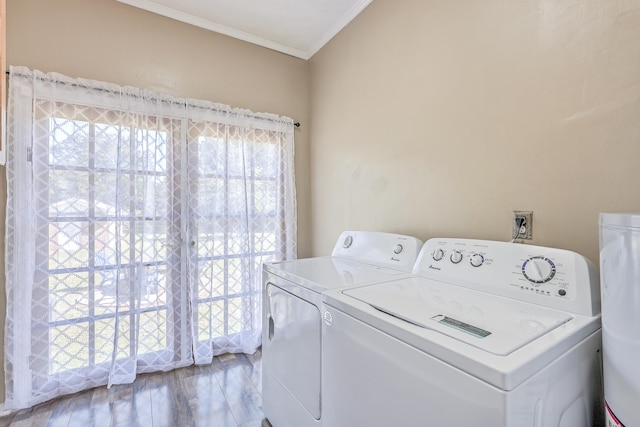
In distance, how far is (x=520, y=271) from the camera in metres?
1.00

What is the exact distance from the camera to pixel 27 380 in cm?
169

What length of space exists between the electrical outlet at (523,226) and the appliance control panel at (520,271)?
15cm

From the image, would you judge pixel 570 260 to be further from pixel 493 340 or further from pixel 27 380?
pixel 27 380

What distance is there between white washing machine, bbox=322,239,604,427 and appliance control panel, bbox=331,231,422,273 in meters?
0.24

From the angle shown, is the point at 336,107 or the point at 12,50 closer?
the point at 12,50

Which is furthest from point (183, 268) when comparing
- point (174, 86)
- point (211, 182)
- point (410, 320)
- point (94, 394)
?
point (410, 320)

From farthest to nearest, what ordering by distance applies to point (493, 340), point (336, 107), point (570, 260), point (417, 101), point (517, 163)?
point (336, 107) < point (417, 101) < point (517, 163) < point (570, 260) < point (493, 340)

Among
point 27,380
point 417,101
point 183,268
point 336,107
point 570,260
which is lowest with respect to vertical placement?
point 27,380

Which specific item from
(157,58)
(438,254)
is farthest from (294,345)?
(157,58)

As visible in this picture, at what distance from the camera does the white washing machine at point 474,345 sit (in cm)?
62

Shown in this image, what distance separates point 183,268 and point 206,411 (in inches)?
37.3

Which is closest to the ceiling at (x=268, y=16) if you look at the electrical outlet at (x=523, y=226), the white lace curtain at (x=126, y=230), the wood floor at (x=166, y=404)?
the white lace curtain at (x=126, y=230)

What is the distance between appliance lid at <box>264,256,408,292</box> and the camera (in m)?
1.24

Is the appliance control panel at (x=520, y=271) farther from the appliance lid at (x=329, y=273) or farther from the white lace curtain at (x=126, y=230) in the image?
the white lace curtain at (x=126, y=230)
